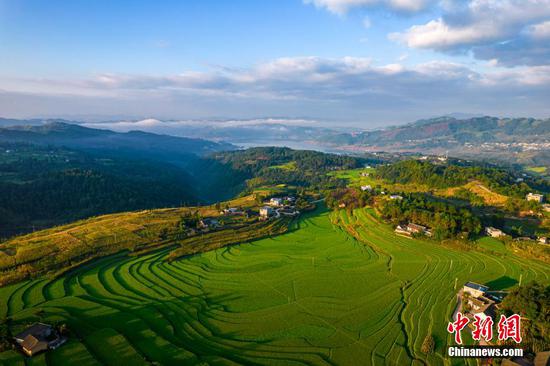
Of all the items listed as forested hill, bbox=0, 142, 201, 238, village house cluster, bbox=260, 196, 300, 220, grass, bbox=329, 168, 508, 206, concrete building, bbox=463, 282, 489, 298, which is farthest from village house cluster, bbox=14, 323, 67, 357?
grass, bbox=329, 168, 508, 206

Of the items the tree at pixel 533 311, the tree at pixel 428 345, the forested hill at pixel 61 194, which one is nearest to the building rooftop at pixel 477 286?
the tree at pixel 533 311

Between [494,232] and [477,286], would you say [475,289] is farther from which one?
[494,232]

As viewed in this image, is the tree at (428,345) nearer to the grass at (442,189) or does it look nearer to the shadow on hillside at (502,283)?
the shadow on hillside at (502,283)

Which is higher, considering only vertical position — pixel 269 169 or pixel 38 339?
pixel 269 169

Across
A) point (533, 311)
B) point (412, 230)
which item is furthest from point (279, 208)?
point (533, 311)

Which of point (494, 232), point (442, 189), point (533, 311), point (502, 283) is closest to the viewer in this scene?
point (533, 311)

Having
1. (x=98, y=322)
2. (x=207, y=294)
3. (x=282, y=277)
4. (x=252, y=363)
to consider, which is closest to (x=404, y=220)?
(x=282, y=277)

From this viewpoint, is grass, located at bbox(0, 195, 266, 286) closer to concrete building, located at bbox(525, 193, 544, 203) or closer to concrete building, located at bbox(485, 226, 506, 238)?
concrete building, located at bbox(485, 226, 506, 238)
